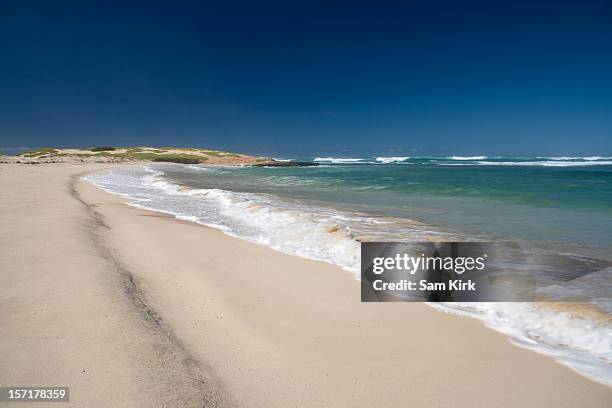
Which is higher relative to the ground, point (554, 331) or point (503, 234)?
point (503, 234)

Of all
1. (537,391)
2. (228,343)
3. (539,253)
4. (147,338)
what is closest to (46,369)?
(147,338)

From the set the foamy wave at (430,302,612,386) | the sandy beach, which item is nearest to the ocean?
the foamy wave at (430,302,612,386)

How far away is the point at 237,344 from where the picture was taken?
9.30 feet

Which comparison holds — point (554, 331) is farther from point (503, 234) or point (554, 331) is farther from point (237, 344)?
point (503, 234)

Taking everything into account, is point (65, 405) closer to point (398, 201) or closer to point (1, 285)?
point (1, 285)

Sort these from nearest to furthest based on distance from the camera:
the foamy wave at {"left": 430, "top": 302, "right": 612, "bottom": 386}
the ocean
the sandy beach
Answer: the sandy beach → the foamy wave at {"left": 430, "top": 302, "right": 612, "bottom": 386} → the ocean

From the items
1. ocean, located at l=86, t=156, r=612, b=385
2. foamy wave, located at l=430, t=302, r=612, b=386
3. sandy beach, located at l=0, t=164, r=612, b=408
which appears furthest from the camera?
ocean, located at l=86, t=156, r=612, b=385

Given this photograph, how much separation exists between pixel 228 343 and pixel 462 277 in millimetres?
3220

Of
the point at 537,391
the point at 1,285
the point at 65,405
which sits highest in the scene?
the point at 1,285

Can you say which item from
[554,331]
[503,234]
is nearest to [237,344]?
[554,331]

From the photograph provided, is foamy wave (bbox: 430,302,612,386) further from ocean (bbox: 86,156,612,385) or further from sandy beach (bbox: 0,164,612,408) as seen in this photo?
sandy beach (bbox: 0,164,612,408)

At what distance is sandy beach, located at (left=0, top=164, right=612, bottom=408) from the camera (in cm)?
221

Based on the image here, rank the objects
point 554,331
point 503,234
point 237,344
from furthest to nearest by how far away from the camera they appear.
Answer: point 503,234 < point 554,331 < point 237,344

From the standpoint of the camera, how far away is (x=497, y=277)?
453 centimetres
